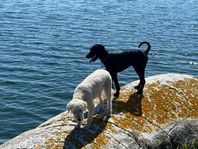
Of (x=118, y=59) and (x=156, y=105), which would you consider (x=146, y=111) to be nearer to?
(x=156, y=105)

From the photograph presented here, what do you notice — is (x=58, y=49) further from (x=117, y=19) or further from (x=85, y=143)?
(x=85, y=143)

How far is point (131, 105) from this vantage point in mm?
9664

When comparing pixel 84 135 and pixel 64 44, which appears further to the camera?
pixel 64 44

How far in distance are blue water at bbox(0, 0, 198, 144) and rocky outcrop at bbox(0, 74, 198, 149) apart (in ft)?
19.7

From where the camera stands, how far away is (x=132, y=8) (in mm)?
46344

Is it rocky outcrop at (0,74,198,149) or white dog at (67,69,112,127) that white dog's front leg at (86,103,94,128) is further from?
rocky outcrop at (0,74,198,149)

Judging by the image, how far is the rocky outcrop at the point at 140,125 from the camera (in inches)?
301

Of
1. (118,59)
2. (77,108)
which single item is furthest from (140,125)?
(118,59)

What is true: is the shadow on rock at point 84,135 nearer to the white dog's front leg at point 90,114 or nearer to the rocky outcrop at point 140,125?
the rocky outcrop at point 140,125

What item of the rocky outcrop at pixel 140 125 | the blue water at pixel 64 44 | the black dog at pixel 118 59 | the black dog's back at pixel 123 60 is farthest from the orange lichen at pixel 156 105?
the blue water at pixel 64 44

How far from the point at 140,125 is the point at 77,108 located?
174cm

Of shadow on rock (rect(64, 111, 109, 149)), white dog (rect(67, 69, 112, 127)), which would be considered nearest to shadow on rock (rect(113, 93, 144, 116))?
white dog (rect(67, 69, 112, 127))

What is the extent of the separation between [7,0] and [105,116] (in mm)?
41457

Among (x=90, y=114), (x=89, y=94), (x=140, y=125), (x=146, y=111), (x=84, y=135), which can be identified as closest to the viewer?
(x=84, y=135)
